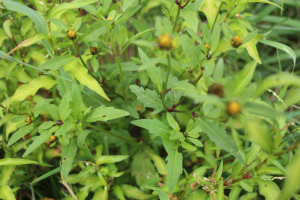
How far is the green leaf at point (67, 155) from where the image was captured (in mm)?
1650

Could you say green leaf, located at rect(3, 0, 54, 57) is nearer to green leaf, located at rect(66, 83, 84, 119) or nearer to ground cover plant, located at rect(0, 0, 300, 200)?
ground cover plant, located at rect(0, 0, 300, 200)

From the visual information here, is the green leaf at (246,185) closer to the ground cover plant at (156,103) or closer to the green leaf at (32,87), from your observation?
the ground cover plant at (156,103)

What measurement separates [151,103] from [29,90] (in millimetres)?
1000

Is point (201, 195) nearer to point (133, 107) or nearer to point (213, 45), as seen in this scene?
point (133, 107)

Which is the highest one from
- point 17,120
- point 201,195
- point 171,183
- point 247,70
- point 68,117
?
point 247,70

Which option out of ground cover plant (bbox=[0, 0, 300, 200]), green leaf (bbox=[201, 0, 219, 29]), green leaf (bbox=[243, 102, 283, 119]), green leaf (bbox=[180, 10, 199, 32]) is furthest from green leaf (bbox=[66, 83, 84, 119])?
green leaf (bbox=[201, 0, 219, 29])

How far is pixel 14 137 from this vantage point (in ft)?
5.69

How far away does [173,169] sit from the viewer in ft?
5.06

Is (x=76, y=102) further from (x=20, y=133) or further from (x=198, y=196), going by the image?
(x=198, y=196)

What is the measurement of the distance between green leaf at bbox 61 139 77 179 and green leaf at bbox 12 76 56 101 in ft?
1.68

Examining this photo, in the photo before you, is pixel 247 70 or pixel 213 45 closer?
pixel 247 70

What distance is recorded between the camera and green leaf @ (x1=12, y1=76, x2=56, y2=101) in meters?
1.76

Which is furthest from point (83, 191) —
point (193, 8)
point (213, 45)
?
point (193, 8)

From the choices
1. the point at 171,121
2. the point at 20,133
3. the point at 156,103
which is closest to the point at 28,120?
the point at 20,133
